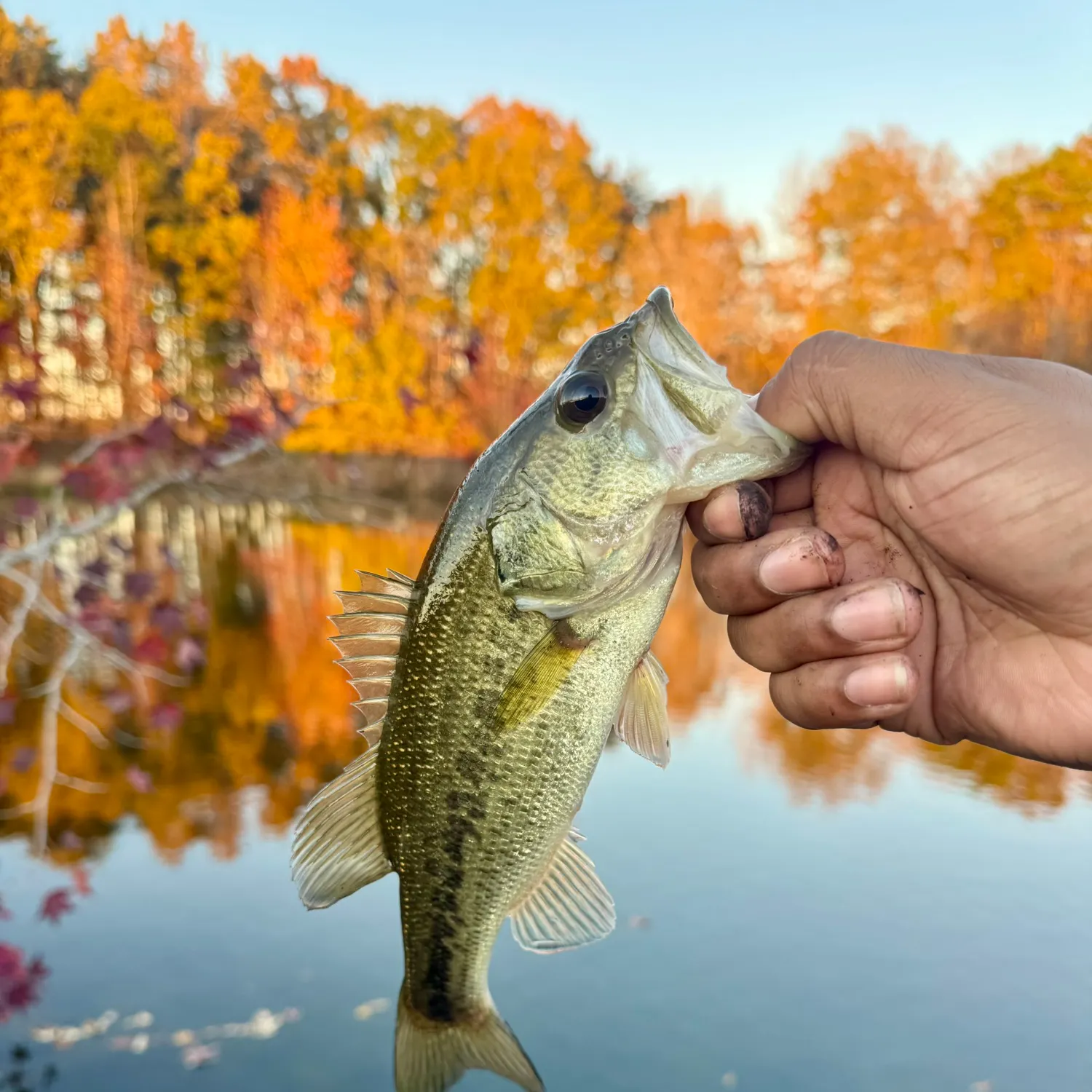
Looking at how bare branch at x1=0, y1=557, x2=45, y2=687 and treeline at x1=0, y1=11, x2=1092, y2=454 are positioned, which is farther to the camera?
treeline at x1=0, y1=11, x2=1092, y2=454

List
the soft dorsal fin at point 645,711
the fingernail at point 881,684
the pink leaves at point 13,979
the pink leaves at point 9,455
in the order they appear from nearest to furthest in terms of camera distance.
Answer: the soft dorsal fin at point 645,711 → the fingernail at point 881,684 → the pink leaves at point 13,979 → the pink leaves at point 9,455

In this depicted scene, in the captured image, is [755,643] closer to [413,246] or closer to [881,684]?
[881,684]

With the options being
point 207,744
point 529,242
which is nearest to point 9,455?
point 207,744

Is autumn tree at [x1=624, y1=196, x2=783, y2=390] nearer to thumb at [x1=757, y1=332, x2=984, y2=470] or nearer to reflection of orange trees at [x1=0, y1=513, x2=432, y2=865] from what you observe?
reflection of orange trees at [x1=0, y1=513, x2=432, y2=865]

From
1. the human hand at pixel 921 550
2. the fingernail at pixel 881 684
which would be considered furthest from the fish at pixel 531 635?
the fingernail at pixel 881 684

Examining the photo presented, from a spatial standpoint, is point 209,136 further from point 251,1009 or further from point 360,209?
point 251,1009

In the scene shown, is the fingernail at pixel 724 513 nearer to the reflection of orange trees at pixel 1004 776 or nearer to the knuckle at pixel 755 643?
the knuckle at pixel 755 643

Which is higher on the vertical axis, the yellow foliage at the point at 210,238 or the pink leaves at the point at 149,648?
the yellow foliage at the point at 210,238

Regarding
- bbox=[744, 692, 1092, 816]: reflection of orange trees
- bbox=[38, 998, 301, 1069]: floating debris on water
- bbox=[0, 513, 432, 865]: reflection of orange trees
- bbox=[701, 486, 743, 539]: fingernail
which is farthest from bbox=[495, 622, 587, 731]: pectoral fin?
bbox=[744, 692, 1092, 816]: reflection of orange trees
